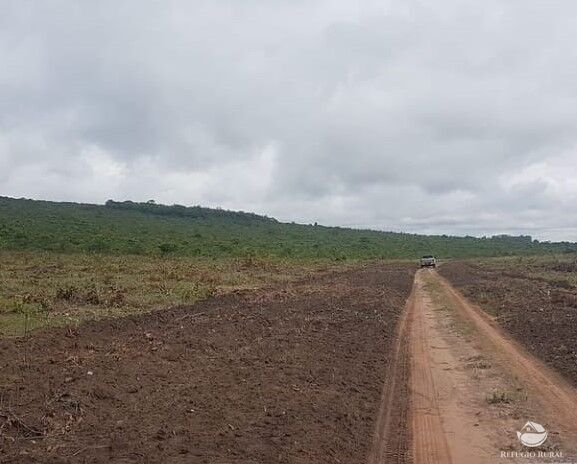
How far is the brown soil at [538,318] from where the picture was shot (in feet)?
41.8

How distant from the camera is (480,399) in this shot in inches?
368

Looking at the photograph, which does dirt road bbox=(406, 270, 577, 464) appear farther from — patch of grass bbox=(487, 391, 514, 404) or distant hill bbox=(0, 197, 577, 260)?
distant hill bbox=(0, 197, 577, 260)

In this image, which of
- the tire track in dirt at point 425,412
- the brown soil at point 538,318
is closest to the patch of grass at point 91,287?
the tire track in dirt at point 425,412

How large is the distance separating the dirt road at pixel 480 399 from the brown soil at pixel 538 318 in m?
0.42

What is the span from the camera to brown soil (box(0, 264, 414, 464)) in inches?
268

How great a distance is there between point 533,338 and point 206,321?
8.29 m

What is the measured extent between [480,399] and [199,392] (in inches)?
168

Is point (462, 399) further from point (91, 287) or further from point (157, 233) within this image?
point (157, 233)

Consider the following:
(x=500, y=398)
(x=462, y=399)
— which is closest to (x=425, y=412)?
(x=462, y=399)

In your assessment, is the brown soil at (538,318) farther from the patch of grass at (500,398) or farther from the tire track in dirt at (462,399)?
the patch of grass at (500,398)

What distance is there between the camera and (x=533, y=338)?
14.9 m

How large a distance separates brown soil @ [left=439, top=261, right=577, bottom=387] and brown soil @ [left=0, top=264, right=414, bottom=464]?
325cm

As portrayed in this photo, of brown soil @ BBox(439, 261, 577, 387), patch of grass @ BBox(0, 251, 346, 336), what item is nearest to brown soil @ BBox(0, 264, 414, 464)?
patch of grass @ BBox(0, 251, 346, 336)

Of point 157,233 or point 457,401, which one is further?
point 157,233
